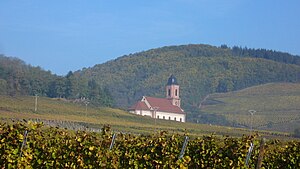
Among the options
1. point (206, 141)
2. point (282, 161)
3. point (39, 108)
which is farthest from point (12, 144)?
point (39, 108)

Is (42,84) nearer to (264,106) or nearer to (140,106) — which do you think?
(140,106)

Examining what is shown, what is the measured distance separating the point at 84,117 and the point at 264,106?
68212 mm

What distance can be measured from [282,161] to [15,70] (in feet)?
329

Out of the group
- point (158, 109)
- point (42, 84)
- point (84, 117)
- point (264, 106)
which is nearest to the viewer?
point (84, 117)

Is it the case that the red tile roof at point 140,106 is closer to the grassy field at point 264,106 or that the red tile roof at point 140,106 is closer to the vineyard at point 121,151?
the grassy field at point 264,106

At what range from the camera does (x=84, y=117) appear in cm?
9200

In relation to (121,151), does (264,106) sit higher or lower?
higher

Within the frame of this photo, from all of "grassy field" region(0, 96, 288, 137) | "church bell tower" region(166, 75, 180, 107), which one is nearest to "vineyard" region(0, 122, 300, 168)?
"grassy field" region(0, 96, 288, 137)

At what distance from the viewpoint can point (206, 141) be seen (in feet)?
51.0

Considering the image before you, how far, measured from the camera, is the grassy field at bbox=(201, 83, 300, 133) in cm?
12362

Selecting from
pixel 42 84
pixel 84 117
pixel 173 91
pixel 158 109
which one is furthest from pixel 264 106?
pixel 84 117

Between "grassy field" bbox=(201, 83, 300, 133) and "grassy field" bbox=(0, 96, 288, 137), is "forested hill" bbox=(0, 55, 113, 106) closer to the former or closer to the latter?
"grassy field" bbox=(0, 96, 288, 137)

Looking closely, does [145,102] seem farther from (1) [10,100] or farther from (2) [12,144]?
(2) [12,144]

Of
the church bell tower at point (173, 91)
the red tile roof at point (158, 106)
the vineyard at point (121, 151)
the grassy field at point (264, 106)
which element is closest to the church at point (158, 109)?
the red tile roof at point (158, 106)
